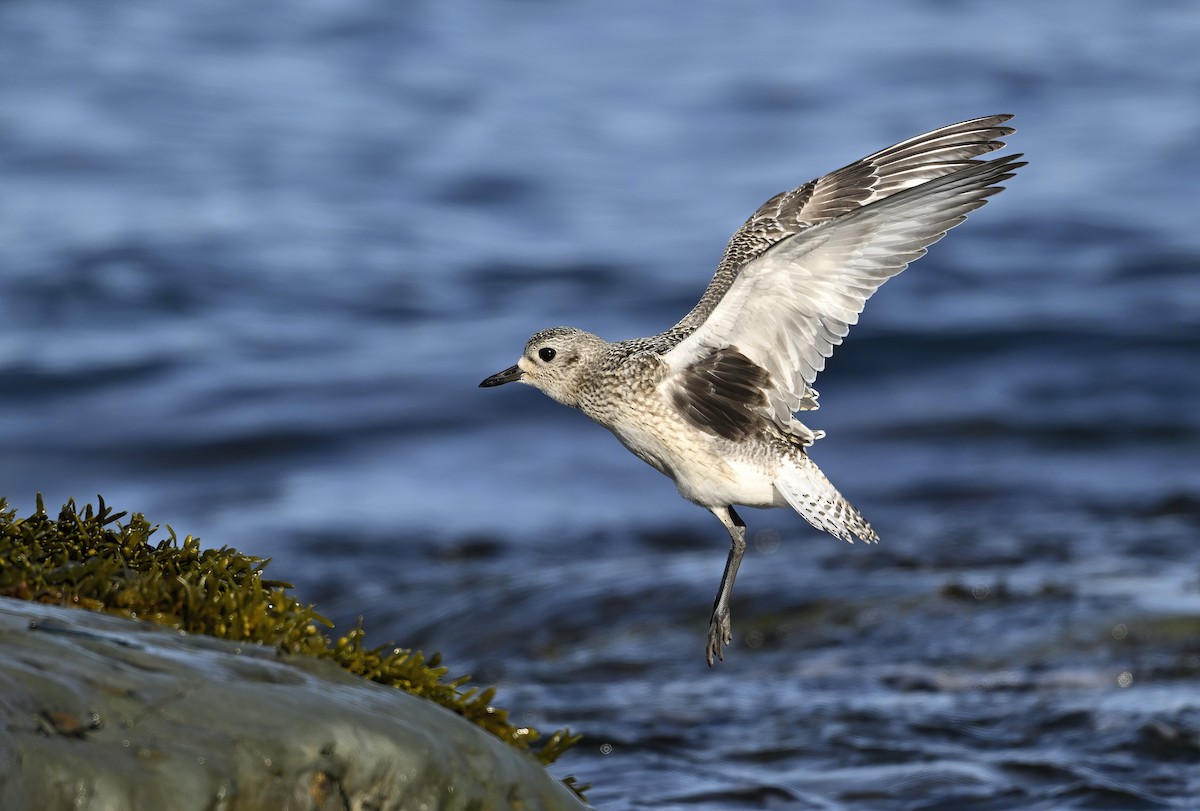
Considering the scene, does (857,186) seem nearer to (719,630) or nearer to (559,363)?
(559,363)

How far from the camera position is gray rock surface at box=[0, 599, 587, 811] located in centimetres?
333

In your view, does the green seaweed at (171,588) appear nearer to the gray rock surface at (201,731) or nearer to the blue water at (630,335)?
the gray rock surface at (201,731)

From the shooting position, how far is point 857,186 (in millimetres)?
7074

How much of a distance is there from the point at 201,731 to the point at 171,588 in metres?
0.66

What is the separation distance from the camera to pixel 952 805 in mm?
7426

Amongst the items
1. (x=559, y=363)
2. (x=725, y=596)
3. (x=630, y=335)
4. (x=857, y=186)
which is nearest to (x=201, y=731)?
(x=725, y=596)

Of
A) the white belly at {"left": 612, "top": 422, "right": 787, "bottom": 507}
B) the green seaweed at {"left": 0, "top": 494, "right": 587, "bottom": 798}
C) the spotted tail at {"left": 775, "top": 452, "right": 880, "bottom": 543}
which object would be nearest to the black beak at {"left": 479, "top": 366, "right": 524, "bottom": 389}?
the white belly at {"left": 612, "top": 422, "right": 787, "bottom": 507}

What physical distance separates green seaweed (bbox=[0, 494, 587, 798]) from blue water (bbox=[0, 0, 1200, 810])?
11.5 feet

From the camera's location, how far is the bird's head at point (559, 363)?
21.8 feet

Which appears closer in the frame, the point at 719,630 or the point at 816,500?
the point at 816,500

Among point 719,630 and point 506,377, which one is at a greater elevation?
point 506,377

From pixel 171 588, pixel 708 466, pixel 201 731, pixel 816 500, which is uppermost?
pixel 708 466

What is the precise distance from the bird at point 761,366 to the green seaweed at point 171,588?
2.11m

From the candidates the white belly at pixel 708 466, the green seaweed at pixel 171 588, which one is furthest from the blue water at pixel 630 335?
the green seaweed at pixel 171 588
